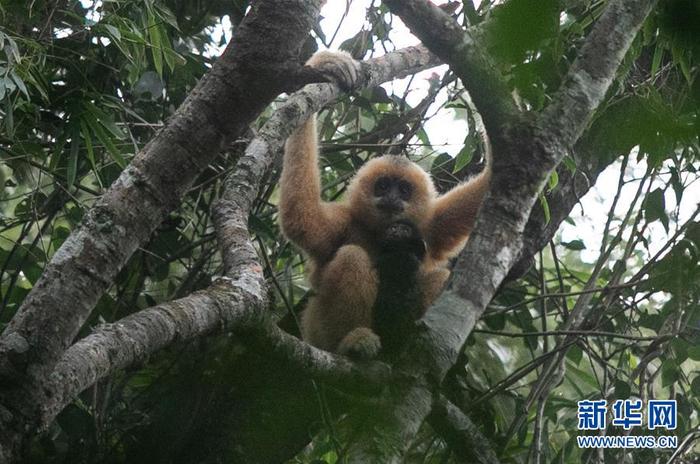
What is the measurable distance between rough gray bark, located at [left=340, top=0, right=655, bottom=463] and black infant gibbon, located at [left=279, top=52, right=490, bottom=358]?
3.42ft

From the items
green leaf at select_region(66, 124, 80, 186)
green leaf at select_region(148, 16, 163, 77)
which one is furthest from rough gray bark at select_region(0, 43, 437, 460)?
green leaf at select_region(66, 124, 80, 186)

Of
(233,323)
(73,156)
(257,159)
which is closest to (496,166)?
(257,159)

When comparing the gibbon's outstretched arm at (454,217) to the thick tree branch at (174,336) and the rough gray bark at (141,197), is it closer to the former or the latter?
the thick tree branch at (174,336)

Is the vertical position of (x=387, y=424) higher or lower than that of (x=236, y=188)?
lower

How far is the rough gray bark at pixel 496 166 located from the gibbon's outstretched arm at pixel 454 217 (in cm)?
220

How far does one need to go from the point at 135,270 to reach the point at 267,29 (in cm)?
313

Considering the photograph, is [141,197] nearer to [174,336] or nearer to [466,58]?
[174,336]

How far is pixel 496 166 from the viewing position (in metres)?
3.91

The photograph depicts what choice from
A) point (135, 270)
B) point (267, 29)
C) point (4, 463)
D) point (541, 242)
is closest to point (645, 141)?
point (4, 463)

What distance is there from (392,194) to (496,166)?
2.78 meters

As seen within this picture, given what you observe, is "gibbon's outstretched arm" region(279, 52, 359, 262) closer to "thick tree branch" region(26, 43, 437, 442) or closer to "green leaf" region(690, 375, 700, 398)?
"thick tree branch" region(26, 43, 437, 442)

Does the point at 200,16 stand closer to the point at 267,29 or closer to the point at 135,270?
the point at 135,270

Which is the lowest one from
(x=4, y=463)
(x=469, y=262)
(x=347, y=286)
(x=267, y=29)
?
(x=4, y=463)

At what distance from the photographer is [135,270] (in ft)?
19.8
